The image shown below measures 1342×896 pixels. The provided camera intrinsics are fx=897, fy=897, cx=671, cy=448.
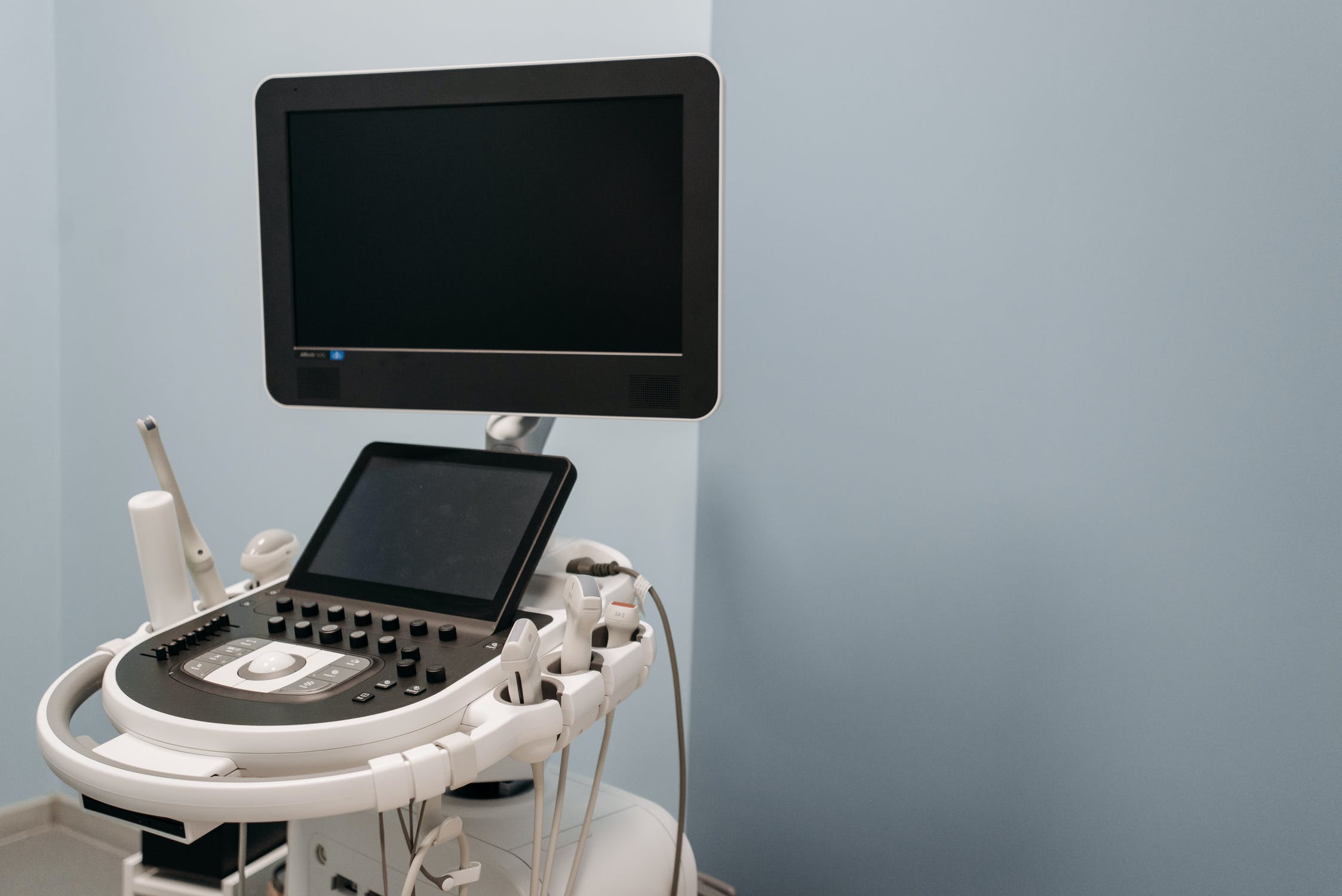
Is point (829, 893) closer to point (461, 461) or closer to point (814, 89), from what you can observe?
point (461, 461)

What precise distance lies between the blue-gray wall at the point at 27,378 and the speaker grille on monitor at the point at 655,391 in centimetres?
158

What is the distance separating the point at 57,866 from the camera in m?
1.79

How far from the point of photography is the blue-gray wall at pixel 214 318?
1.42 m

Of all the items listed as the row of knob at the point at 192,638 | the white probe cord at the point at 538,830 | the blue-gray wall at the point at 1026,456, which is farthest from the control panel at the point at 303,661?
the blue-gray wall at the point at 1026,456

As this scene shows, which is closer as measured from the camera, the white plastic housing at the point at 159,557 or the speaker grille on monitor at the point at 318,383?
the white plastic housing at the point at 159,557

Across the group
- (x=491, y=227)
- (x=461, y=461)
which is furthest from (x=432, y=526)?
(x=491, y=227)

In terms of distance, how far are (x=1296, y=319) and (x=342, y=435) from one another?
4.68 ft

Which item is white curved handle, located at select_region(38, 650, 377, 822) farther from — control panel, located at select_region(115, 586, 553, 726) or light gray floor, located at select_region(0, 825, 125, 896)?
light gray floor, located at select_region(0, 825, 125, 896)

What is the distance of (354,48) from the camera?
1.54 m

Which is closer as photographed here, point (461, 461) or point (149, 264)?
point (461, 461)

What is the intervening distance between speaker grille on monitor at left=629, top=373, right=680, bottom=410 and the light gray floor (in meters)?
1.57

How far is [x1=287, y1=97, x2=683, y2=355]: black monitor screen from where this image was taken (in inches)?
34.8

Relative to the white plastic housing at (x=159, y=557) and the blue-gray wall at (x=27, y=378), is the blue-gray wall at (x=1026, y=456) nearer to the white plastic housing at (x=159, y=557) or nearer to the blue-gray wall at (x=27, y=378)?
the white plastic housing at (x=159, y=557)

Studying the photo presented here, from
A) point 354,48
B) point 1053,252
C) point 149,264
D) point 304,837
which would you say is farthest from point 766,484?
point 149,264
